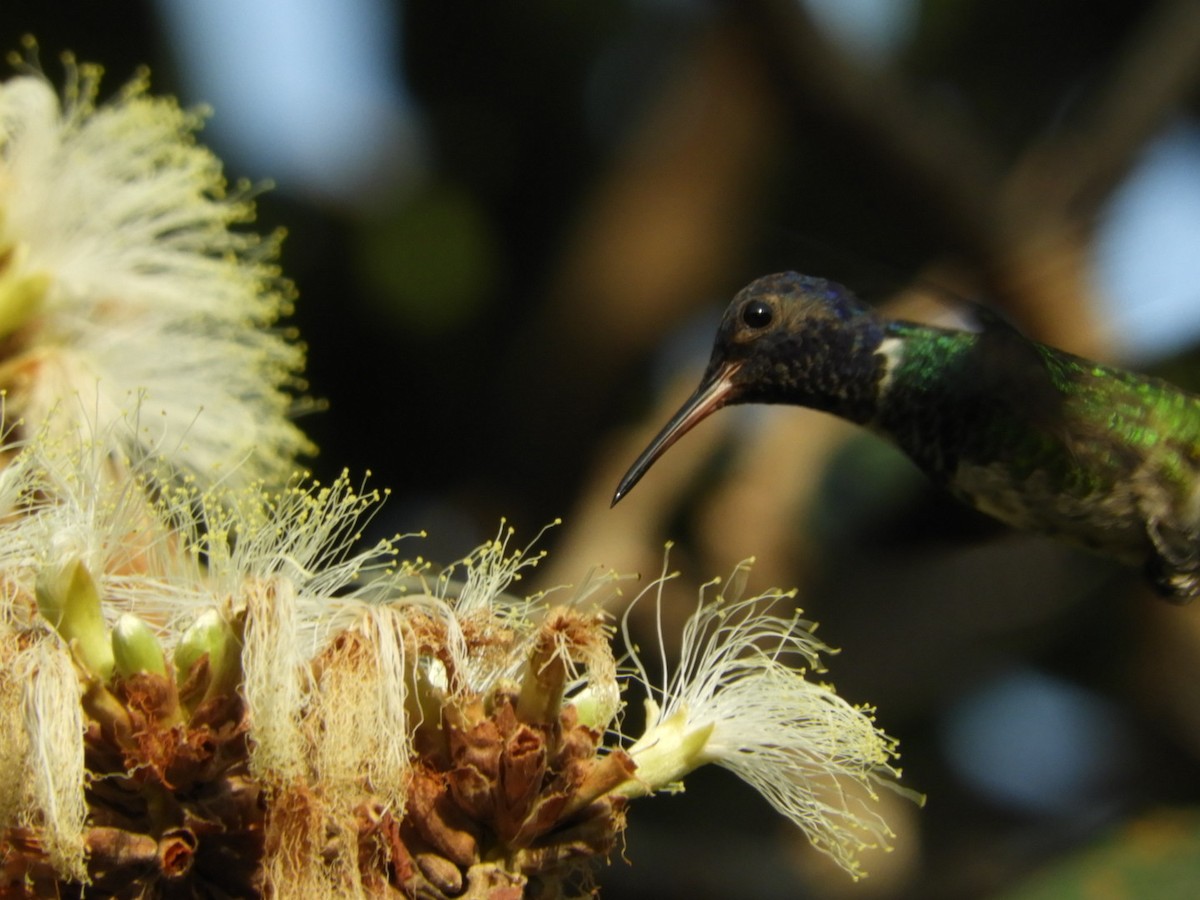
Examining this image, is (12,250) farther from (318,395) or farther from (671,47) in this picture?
(671,47)

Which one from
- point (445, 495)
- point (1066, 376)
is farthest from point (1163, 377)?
point (445, 495)

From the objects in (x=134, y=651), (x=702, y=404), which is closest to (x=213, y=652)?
(x=134, y=651)

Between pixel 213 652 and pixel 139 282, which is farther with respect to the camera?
pixel 139 282

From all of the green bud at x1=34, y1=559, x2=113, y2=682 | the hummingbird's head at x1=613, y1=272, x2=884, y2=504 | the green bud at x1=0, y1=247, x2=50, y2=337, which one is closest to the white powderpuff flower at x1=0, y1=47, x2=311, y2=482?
the green bud at x1=0, y1=247, x2=50, y2=337

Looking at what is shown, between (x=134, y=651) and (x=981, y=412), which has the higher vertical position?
(x=981, y=412)

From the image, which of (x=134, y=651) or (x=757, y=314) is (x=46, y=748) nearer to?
(x=134, y=651)
